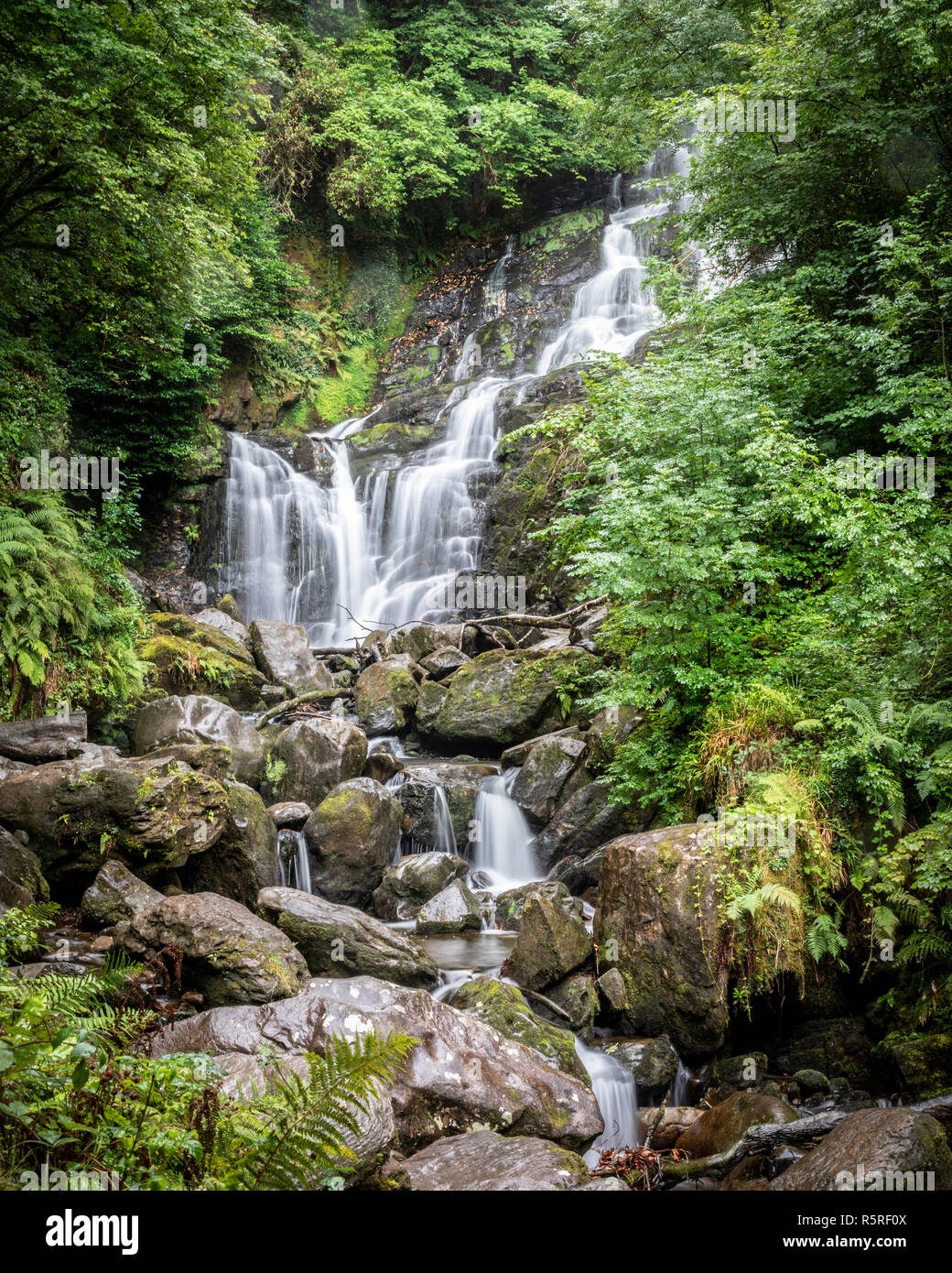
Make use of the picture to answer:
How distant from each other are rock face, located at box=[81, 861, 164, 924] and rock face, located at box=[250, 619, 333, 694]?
6.63m

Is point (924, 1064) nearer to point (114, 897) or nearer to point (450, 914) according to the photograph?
point (450, 914)

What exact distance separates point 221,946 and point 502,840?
4959mm

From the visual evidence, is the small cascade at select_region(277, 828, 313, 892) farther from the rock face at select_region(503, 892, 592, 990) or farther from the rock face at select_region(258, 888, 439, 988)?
the rock face at select_region(503, 892, 592, 990)

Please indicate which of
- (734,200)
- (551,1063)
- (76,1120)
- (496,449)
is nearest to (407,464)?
(496,449)

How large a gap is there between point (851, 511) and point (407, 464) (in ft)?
47.3

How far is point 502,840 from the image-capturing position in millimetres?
9844

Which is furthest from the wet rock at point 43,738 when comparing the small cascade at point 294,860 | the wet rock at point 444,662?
the wet rock at point 444,662

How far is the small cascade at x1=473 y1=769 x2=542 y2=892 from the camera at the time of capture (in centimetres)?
952

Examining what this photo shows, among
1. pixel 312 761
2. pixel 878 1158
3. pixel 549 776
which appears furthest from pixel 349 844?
pixel 878 1158

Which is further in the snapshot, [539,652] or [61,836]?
[539,652]

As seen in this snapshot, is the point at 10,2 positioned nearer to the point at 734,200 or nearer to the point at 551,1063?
the point at 734,200

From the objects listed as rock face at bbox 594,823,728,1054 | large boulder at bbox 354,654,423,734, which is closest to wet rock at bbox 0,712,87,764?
large boulder at bbox 354,654,423,734

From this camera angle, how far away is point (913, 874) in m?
5.26

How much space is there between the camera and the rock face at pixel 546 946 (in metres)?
6.45
